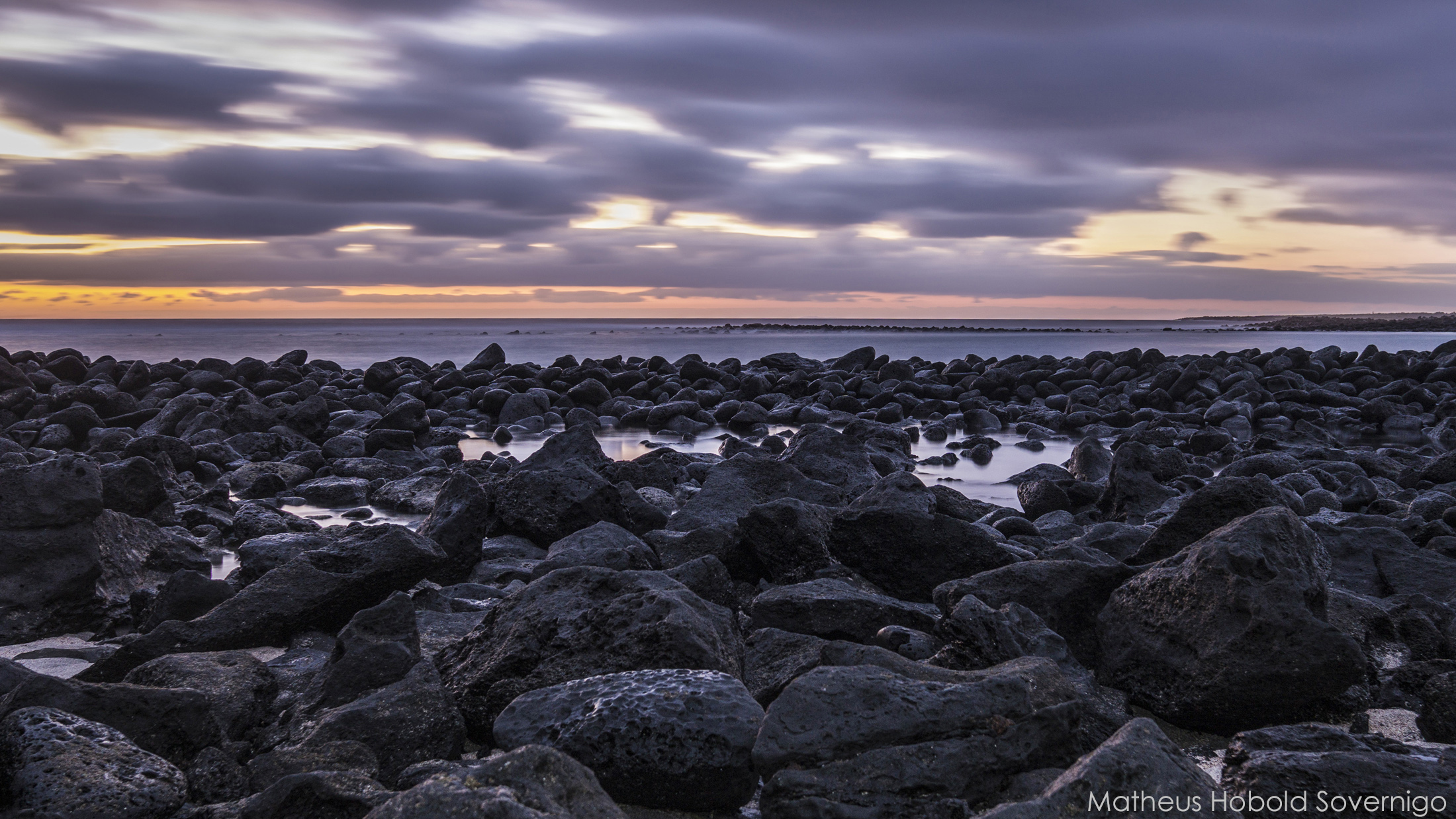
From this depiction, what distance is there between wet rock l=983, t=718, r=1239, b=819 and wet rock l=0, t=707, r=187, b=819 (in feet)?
7.33

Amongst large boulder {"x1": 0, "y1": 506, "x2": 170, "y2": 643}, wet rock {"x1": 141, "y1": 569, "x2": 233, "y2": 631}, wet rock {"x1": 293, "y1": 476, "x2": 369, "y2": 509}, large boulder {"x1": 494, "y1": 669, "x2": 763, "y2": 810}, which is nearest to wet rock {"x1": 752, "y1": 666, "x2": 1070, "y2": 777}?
large boulder {"x1": 494, "y1": 669, "x2": 763, "y2": 810}

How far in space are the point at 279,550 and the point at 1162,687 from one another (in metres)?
4.36

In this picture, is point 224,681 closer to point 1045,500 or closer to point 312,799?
point 312,799

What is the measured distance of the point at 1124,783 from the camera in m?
2.12

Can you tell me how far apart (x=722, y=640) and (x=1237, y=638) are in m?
1.84

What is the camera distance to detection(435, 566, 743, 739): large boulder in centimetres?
319

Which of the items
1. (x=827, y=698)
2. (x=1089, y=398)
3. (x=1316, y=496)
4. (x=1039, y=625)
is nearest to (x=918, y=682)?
(x=827, y=698)

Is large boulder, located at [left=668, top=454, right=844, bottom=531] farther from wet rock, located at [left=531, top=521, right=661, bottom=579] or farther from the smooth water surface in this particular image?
the smooth water surface

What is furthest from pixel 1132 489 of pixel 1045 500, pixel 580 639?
pixel 580 639

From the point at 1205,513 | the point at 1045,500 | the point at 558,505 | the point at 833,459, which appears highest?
the point at 1205,513

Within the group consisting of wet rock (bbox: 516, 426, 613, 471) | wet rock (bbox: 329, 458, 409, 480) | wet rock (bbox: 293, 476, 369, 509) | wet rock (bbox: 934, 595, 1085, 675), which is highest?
wet rock (bbox: 516, 426, 613, 471)

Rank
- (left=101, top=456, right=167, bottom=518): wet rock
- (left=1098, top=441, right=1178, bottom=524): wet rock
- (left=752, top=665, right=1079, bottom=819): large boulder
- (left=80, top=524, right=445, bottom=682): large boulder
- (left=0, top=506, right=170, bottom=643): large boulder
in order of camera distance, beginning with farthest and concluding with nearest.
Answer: (left=1098, top=441, right=1178, bottom=524): wet rock
(left=101, top=456, right=167, bottom=518): wet rock
(left=0, top=506, right=170, bottom=643): large boulder
(left=80, top=524, right=445, bottom=682): large boulder
(left=752, top=665, right=1079, bottom=819): large boulder

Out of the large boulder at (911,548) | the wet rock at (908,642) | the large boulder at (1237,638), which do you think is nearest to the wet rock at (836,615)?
the wet rock at (908,642)

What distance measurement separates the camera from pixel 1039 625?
11.7 ft
